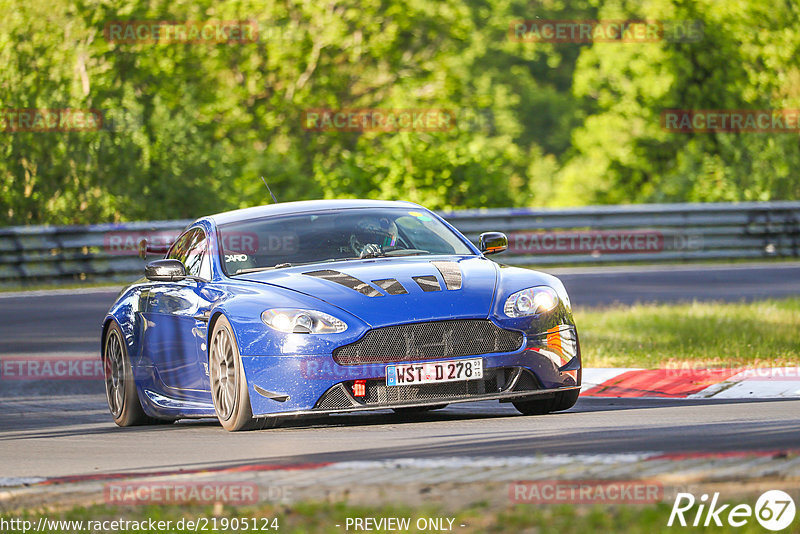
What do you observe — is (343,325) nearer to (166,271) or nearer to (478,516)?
(166,271)

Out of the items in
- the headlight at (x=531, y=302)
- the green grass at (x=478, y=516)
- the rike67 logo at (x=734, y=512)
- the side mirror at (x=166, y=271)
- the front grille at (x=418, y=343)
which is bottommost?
the rike67 logo at (x=734, y=512)

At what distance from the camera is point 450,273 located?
8.70 m

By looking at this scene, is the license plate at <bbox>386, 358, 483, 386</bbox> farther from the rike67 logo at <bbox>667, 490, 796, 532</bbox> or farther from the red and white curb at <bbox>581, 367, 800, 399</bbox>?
the rike67 logo at <bbox>667, 490, 796, 532</bbox>

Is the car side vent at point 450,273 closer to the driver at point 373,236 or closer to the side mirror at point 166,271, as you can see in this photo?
the driver at point 373,236

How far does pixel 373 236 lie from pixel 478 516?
179 inches

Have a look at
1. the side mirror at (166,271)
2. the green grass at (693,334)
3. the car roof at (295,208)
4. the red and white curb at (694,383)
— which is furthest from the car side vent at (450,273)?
the green grass at (693,334)

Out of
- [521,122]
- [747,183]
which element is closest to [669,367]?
[747,183]

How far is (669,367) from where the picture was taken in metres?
11.2

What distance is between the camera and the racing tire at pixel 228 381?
8391mm

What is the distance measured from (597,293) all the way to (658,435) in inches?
447

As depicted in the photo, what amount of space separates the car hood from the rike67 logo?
3.16 m

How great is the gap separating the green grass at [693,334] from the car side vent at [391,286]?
3540 mm

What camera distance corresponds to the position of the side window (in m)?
9.58

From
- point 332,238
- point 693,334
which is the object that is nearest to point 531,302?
point 332,238
